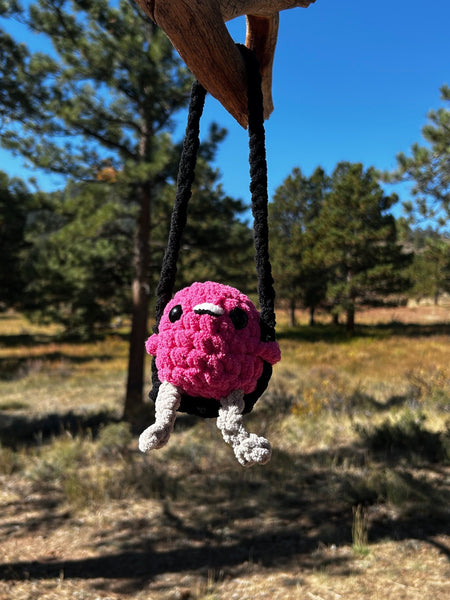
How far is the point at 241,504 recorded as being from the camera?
5090mm

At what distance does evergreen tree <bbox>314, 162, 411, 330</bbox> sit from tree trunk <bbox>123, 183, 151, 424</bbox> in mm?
12887

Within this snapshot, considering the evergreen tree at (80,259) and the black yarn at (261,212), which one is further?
the evergreen tree at (80,259)

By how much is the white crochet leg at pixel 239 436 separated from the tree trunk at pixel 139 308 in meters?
7.25

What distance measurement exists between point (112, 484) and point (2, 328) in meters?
23.1

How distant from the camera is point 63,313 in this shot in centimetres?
1753

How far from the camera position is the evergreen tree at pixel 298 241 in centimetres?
1612

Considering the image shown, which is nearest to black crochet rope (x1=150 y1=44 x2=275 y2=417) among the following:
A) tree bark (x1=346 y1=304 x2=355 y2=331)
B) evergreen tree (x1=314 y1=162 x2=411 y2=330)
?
evergreen tree (x1=314 y1=162 x2=411 y2=330)

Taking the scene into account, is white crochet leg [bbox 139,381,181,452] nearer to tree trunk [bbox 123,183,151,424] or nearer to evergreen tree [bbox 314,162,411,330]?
tree trunk [bbox 123,183,151,424]

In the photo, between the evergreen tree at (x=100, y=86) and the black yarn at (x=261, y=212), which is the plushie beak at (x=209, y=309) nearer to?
the black yarn at (x=261, y=212)

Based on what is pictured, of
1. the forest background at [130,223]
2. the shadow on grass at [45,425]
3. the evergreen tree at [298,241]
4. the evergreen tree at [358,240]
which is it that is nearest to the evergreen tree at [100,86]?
the forest background at [130,223]

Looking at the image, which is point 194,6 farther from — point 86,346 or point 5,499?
point 86,346

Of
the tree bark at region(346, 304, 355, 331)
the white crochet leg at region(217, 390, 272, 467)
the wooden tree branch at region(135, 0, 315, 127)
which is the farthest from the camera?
the tree bark at region(346, 304, 355, 331)

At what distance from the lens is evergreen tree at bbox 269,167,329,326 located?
1612 cm

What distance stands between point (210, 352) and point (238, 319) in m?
0.10
